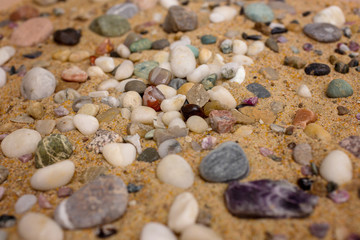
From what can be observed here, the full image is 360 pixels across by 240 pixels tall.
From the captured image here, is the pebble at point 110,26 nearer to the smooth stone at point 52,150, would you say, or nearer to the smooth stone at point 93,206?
the smooth stone at point 52,150

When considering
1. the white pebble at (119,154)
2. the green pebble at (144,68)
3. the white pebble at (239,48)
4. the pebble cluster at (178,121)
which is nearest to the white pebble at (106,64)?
the pebble cluster at (178,121)

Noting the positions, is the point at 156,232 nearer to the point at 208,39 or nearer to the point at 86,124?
the point at 86,124

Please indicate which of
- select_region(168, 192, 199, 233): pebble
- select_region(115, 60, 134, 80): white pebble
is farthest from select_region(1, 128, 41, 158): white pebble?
select_region(168, 192, 199, 233): pebble

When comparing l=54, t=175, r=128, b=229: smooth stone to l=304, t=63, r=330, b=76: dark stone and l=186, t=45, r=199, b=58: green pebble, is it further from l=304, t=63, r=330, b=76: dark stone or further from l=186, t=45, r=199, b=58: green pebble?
l=304, t=63, r=330, b=76: dark stone

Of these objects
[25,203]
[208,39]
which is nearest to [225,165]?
[25,203]

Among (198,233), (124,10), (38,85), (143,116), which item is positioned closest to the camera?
(198,233)

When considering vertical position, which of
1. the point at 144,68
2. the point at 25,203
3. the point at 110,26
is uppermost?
the point at 110,26
